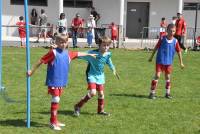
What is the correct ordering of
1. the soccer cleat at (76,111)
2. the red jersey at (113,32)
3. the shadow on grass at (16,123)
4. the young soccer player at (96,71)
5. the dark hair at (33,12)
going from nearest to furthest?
the shadow on grass at (16,123)
the young soccer player at (96,71)
the soccer cleat at (76,111)
the red jersey at (113,32)
the dark hair at (33,12)

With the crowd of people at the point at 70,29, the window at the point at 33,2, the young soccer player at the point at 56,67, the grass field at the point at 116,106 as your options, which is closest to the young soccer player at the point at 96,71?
the grass field at the point at 116,106

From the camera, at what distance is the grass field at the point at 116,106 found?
8742 millimetres

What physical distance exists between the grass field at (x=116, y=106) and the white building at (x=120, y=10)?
16.0 m

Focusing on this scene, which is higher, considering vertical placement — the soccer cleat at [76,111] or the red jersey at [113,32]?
→ the red jersey at [113,32]

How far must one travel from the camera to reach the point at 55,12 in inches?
1305

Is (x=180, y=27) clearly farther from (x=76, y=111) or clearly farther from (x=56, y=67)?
(x=56, y=67)

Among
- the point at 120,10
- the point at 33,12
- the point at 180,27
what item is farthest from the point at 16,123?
the point at 120,10

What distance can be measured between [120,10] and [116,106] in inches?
886

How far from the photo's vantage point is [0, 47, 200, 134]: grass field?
8.74m

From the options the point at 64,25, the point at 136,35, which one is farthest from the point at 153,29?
the point at 64,25

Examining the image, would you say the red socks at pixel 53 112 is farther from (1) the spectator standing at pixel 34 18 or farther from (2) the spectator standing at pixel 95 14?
(2) the spectator standing at pixel 95 14

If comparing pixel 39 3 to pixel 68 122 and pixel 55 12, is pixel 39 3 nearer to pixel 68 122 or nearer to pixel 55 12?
pixel 55 12

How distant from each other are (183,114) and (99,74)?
6.57 ft

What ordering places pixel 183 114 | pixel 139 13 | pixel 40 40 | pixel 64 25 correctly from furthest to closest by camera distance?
1. pixel 139 13
2. pixel 40 40
3. pixel 64 25
4. pixel 183 114
